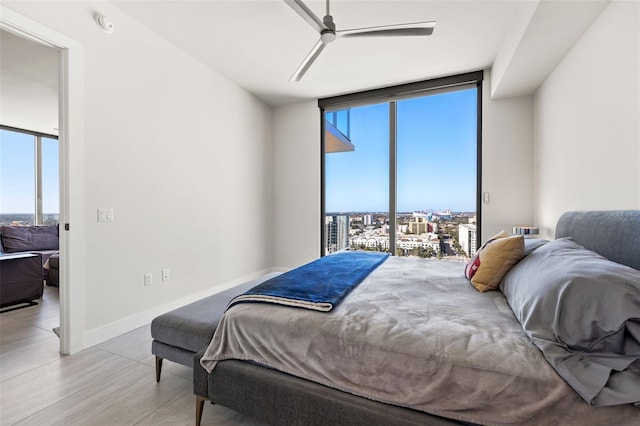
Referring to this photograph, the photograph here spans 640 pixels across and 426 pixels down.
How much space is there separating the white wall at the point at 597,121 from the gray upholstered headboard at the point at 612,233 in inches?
7.0

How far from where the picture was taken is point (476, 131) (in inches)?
142

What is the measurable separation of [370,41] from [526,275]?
8.14 ft

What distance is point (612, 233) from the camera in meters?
1.53

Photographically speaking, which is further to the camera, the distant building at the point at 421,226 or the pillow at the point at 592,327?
the distant building at the point at 421,226

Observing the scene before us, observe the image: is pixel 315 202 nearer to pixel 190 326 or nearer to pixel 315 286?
pixel 315 286

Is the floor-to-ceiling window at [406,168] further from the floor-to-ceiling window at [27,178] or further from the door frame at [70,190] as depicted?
the floor-to-ceiling window at [27,178]

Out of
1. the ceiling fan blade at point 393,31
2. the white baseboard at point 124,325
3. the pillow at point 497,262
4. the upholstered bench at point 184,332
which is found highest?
the ceiling fan blade at point 393,31

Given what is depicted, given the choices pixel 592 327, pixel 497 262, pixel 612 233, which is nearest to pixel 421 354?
pixel 592 327

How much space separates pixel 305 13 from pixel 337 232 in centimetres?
317

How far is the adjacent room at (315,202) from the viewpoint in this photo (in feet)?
3.70

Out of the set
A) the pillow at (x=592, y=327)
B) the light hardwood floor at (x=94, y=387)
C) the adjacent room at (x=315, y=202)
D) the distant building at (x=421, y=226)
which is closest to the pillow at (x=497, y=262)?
the adjacent room at (x=315, y=202)

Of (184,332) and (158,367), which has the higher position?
(184,332)

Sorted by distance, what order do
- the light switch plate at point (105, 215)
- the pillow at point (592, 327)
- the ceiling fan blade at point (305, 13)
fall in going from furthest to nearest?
the light switch plate at point (105, 215) → the ceiling fan blade at point (305, 13) → the pillow at point (592, 327)

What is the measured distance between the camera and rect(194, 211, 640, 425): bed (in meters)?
0.89
